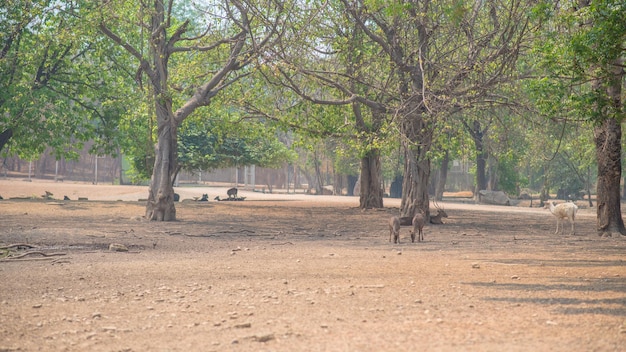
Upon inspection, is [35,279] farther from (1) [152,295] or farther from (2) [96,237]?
(2) [96,237]

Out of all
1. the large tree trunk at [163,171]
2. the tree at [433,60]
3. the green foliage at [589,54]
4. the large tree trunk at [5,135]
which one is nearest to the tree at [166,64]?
the large tree trunk at [163,171]

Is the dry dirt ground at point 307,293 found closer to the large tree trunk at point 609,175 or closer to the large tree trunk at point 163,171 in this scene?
the large tree trunk at point 609,175

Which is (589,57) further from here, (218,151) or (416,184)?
(218,151)

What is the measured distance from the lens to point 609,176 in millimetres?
17734

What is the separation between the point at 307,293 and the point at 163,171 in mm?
13947

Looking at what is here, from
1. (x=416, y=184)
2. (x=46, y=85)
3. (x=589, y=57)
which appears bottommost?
(x=416, y=184)

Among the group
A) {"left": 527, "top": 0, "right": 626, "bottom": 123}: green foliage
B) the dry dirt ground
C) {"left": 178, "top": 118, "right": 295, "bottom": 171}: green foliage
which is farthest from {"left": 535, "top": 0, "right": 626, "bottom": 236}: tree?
{"left": 178, "top": 118, "right": 295, "bottom": 171}: green foliage

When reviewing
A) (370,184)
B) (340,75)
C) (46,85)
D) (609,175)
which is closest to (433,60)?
(340,75)

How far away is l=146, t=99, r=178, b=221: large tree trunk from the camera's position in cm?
2197

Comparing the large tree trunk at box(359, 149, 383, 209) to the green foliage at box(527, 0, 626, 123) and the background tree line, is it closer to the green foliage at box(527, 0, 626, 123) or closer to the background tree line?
the background tree line

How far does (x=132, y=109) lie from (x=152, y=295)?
1924 cm

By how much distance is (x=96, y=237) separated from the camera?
16547 millimetres

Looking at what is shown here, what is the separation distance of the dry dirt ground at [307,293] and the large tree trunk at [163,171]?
3715mm

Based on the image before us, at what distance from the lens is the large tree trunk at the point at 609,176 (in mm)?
17531
